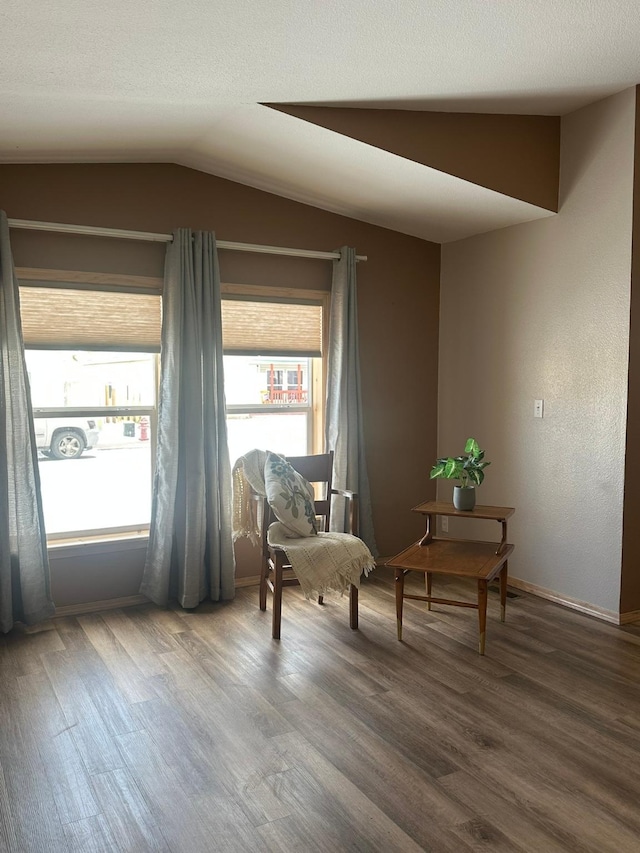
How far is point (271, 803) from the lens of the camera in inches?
86.9

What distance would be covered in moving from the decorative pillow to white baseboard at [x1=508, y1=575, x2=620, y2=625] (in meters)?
1.51

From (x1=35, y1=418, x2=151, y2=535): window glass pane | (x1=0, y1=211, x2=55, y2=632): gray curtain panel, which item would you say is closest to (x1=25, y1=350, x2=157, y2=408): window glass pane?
(x1=35, y1=418, x2=151, y2=535): window glass pane

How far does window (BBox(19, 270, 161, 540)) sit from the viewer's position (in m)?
3.87

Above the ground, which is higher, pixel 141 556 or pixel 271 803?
pixel 141 556

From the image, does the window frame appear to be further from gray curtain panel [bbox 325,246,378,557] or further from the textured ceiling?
the textured ceiling

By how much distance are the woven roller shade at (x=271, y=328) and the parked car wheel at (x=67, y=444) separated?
3.45 feet

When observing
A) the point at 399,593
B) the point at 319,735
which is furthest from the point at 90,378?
the point at 319,735

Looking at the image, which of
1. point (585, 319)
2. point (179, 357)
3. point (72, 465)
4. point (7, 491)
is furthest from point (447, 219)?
point (7, 491)

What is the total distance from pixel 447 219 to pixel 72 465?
280 cm

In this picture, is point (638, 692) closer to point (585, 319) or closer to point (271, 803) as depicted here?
point (271, 803)

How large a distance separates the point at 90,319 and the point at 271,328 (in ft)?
3.81

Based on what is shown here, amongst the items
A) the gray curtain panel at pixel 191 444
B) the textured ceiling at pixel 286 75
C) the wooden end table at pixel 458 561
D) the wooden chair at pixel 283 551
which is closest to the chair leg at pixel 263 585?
the wooden chair at pixel 283 551

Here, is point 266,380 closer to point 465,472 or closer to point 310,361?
point 310,361

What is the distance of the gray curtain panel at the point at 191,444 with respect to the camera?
4020mm
